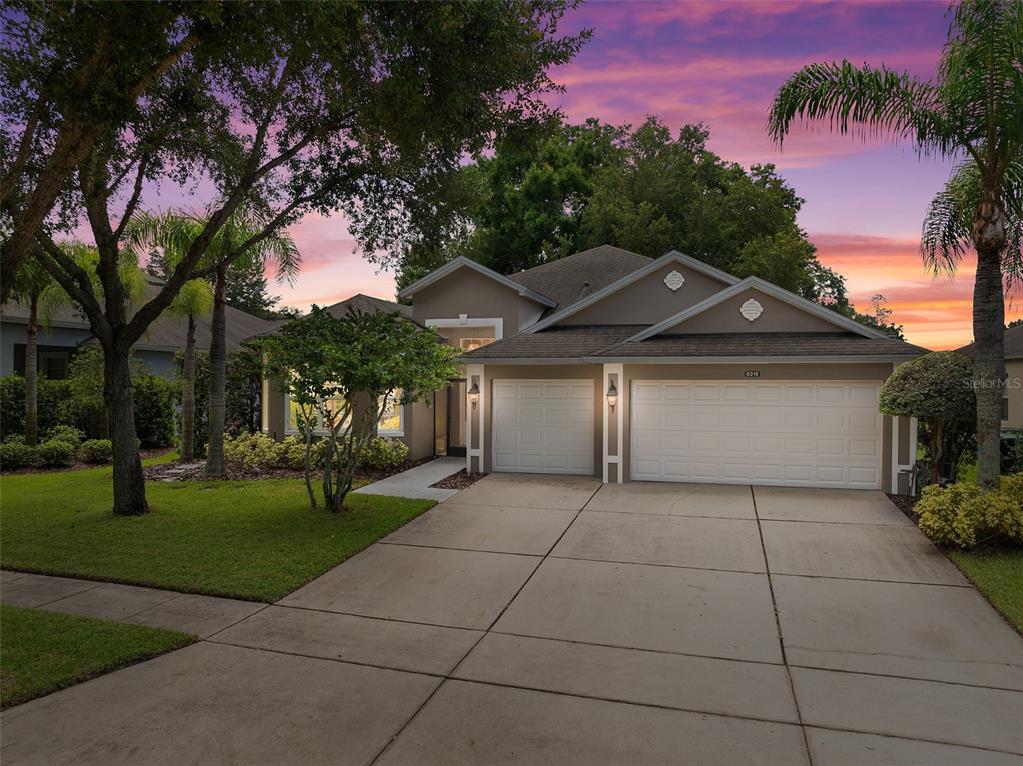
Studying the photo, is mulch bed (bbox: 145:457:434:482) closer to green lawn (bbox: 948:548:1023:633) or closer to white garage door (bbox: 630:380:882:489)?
white garage door (bbox: 630:380:882:489)

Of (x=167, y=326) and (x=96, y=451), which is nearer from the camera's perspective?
(x=96, y=451)

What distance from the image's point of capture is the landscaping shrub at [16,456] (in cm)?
1423

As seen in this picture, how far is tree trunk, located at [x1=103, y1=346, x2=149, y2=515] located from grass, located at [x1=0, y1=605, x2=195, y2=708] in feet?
12.4

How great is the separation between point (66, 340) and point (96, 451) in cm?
588

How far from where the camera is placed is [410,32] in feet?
22.8

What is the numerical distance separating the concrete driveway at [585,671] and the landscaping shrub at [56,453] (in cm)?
1095

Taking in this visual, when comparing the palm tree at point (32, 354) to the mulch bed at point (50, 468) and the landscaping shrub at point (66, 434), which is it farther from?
the mulch bed at point (50, 468)

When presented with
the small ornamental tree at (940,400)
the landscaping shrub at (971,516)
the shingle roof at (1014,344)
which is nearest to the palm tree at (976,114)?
the landscaping shrub at (971,516)

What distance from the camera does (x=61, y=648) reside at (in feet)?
16.8

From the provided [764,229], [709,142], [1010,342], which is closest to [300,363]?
[1010,342]

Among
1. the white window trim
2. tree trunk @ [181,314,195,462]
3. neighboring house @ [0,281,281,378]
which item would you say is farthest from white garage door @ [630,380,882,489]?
neighboring house @ [0,281,281,378]

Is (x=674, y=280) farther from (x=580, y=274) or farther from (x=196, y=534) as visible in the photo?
(x=196, y=534)

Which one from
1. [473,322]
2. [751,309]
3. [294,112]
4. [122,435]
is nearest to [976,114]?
[751,309]

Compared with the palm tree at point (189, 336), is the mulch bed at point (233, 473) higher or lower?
lower
